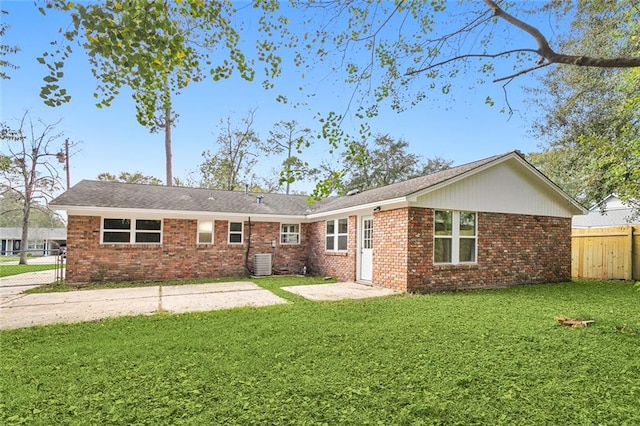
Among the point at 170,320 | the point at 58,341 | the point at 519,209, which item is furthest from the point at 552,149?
the point at 58,341

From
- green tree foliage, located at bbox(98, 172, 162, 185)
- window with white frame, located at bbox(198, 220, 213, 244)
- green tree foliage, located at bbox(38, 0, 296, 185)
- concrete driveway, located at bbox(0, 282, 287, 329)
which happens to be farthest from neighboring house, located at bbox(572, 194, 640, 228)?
green tree foliage, located at bbox(98, 172, 162, 185)

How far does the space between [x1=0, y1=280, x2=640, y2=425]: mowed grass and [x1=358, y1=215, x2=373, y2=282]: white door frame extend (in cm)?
480

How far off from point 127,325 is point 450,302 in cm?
660

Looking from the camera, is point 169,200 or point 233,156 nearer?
point 169,200

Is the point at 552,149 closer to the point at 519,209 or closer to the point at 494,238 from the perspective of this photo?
the point at 519,209

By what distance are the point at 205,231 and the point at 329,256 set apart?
490 centimetres

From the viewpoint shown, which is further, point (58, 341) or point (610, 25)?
point (610, 25)

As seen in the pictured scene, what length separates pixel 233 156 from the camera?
2792cm

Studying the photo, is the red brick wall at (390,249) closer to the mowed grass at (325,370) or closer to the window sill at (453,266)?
the window sill at (453,266)

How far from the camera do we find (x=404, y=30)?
5801mm

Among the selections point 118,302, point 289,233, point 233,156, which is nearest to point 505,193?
point 289,233

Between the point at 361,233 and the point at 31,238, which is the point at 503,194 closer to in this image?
the point at 361,233

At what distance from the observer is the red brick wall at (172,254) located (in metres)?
11.3

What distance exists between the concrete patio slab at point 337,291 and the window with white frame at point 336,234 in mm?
2009
